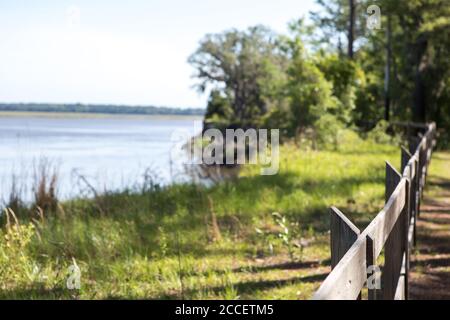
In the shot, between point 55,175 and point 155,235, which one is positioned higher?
point 55,175

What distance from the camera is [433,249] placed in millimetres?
7621

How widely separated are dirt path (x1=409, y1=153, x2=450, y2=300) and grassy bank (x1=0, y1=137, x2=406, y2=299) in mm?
856

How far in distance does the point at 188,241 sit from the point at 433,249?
3.11 meters

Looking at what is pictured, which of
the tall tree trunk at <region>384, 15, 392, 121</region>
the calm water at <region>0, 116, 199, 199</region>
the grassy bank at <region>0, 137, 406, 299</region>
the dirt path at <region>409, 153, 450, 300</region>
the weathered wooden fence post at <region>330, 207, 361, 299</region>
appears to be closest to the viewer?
the weathered wooden fence post at <region>330, 207, 361, 299</region>

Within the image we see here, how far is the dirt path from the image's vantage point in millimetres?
5996

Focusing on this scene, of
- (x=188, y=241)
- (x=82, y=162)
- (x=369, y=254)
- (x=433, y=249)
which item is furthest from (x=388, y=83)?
(x=369, y=254)

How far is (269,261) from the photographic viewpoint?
6938 mm

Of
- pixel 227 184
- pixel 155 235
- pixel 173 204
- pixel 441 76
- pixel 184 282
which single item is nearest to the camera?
pixel 184 282

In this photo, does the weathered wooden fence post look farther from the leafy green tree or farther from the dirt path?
the leafy green tree

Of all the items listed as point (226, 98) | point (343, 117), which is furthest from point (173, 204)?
point (226, 98)

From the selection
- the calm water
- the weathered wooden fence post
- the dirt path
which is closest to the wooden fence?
the weathered wooden fence post
